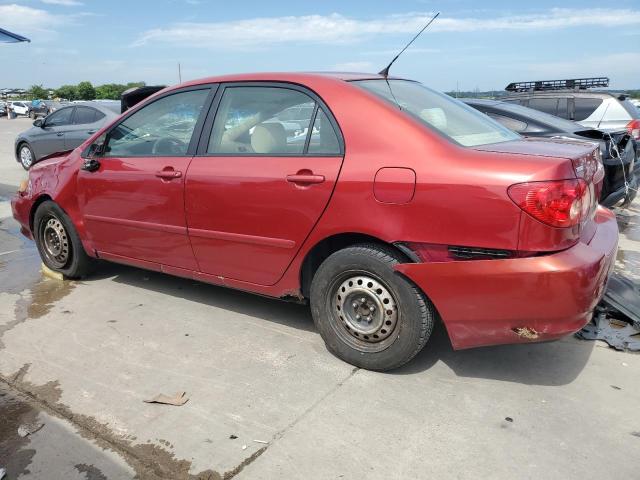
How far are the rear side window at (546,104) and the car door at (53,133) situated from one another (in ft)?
29.6

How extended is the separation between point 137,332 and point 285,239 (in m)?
1.32

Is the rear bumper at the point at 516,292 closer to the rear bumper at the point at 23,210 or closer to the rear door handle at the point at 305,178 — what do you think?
the rear door handle at the point at 305,178

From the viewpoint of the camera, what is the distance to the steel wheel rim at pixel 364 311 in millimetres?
3021

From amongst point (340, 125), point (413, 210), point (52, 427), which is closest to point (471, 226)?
point (413, 210)

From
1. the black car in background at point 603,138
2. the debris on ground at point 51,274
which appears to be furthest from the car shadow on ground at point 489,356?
the black car in background at point 603,138

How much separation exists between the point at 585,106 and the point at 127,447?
8904 millimetres

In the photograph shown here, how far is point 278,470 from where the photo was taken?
2355mm

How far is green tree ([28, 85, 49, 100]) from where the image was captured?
63847 mm

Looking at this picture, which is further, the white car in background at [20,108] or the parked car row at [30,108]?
the white car in background at [20,108]

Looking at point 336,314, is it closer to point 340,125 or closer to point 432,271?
point 432,271

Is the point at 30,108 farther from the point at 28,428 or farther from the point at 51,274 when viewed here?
the point at 28,428

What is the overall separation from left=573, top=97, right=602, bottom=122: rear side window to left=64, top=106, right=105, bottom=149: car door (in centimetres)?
869

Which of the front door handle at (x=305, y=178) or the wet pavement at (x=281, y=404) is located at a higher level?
the front door handle at (x=305, y=178)

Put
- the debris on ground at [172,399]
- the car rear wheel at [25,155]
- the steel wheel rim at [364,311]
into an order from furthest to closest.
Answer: the car rear wheel at [25,155] → the steel wheel rim at [364,311] → the debris on ground at [172,399]
